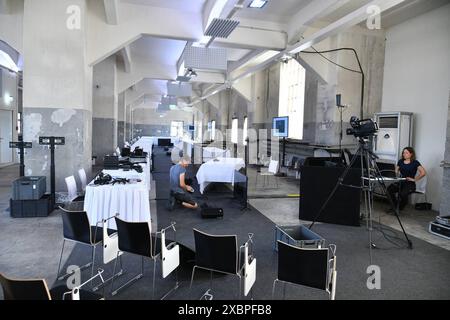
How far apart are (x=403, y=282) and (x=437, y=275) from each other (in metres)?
0.48

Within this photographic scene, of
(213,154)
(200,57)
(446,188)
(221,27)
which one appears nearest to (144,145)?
(213,154)

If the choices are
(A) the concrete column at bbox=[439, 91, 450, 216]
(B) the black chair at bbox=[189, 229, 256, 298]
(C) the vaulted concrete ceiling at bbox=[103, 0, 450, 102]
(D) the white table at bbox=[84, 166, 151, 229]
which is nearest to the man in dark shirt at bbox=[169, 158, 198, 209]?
(D) the white table at bbox=[84, 166, 151, 229]

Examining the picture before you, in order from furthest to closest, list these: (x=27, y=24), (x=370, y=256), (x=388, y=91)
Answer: (x=388, y=91) → (x=27, y=24) → (x=370, y=256)

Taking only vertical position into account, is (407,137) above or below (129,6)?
below

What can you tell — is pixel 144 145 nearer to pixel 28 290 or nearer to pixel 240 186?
pixel 240 186

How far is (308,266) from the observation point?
2.24 metres

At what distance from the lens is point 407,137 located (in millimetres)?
6445

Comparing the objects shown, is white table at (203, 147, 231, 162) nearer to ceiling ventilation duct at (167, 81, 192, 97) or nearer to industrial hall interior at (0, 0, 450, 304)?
industrial hall interior at (0, 0, 450, 304)

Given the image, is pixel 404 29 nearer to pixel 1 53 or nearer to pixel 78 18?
pixel 78 18

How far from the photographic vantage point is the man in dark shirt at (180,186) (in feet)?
18.8

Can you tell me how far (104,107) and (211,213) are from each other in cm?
606
